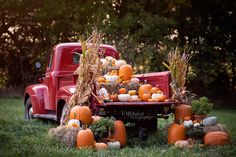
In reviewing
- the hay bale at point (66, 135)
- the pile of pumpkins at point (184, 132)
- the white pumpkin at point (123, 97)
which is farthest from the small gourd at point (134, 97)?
the hay bale at point (66, 135)

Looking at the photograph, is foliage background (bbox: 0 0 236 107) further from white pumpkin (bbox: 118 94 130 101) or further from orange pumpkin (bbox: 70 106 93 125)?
orange pumpkin (bbox: 70 106 93 125)

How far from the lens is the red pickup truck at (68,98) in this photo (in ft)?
29.1

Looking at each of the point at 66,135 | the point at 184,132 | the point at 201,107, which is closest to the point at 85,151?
the point at 66,135

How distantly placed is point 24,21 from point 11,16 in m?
0.64

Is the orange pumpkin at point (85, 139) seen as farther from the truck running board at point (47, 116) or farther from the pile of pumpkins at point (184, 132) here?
the truck running board at point (47, 116)

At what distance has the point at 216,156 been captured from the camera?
7410mm

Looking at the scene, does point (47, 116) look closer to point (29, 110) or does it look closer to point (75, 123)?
point (29, 110)

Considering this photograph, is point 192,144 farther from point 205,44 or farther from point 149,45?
point 205,44

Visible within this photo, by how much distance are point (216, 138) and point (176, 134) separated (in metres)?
0.66

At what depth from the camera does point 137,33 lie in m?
22.3

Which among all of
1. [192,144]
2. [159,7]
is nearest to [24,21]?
[159,7]

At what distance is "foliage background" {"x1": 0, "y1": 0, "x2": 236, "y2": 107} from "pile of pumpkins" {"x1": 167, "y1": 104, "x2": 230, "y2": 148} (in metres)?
12.2

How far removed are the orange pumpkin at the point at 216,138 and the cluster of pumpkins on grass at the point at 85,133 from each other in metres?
1.36

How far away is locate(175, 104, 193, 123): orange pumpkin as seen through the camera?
9.16 m
